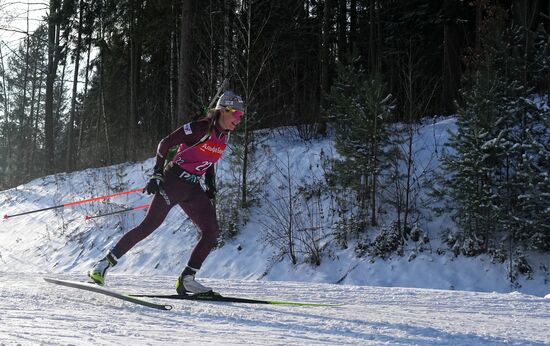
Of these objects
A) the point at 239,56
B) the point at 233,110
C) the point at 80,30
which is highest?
the point at 80,30

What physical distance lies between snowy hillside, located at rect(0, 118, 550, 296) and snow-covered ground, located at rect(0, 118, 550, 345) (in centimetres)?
3

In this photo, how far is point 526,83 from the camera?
9047 mm

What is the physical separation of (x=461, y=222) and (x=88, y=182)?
1125 centimetres

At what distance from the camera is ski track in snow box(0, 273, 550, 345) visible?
2811mm

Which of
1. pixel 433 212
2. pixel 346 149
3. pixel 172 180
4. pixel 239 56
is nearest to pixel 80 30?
pixel 239 56

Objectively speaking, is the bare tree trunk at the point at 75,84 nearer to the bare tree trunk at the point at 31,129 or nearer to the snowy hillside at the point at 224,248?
the snowy hillside at the point at 224,248

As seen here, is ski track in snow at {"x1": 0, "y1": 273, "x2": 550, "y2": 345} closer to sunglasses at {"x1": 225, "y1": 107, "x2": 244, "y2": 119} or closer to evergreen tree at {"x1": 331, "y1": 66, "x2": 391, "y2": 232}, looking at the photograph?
sunglasses at {"x1": 225, "y1": 107, "x2": 244, "y2": 119}

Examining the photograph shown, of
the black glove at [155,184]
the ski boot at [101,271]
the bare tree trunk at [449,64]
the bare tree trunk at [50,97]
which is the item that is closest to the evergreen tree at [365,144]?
the black glove at [155,184]

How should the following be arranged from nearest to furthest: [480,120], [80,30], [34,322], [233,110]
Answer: [34,322] < [233,110] < [480,120] < [80,30]

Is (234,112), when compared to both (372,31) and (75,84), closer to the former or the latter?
(372,31)

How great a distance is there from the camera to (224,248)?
33.3 feet

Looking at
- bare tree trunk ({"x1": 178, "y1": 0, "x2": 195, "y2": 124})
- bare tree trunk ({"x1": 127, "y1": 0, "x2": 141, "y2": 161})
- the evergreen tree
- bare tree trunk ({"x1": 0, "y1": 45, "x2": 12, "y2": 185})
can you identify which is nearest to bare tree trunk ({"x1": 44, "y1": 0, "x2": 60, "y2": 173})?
bare tree trunk ({"x1": 127, "y1": 0, "x2": 141, "y2": 161})

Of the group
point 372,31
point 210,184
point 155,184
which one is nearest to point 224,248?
point 210,184

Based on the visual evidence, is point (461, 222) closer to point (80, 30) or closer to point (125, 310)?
point (125, 310)
